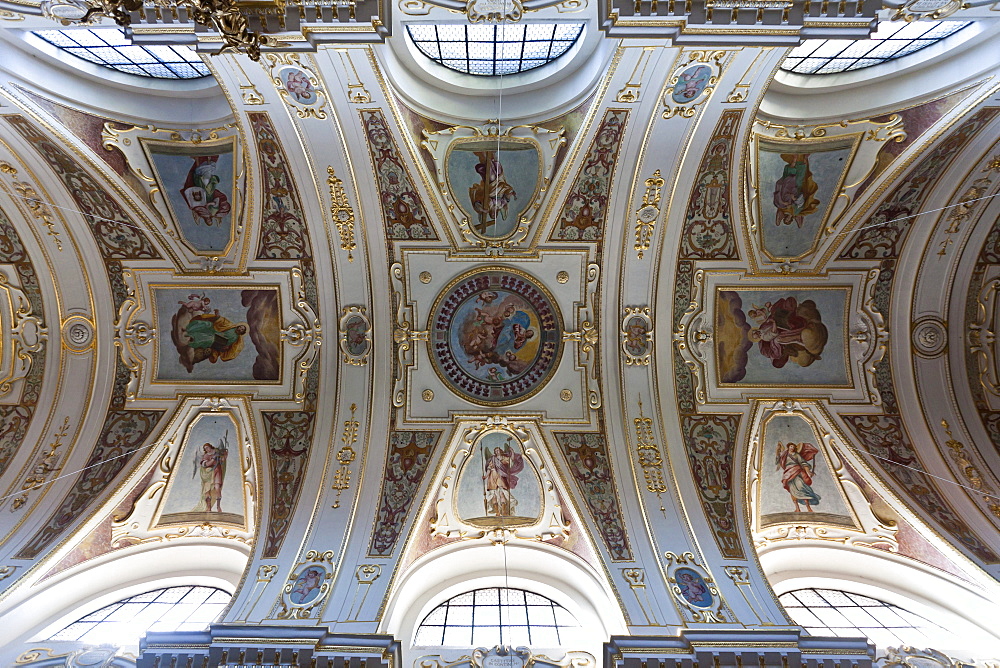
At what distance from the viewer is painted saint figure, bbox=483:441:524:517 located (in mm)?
11180

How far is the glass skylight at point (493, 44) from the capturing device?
9648 mm

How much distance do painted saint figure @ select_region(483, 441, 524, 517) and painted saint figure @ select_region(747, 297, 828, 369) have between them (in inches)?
225

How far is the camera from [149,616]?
983cm

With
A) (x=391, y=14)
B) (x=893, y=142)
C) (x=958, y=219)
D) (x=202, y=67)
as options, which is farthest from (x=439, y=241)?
(x=958, y=219)

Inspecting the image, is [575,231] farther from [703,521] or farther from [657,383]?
[703,521]

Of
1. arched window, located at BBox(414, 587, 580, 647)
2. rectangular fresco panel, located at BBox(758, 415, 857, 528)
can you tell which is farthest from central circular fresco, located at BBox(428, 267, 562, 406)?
rectangular fresco panel, located at BBox(758, 415, 857, 528)

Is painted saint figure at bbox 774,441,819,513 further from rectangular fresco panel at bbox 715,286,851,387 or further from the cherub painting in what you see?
the cherub painting

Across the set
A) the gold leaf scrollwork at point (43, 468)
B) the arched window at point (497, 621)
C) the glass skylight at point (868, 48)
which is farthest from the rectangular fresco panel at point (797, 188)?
the gold leaf scrollwork at point (43, 468)

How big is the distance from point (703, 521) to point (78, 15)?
1247 centimetres

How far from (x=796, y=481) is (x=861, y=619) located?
101 inches

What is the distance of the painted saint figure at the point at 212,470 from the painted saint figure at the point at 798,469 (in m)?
11.5

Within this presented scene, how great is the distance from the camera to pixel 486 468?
37.9 ft

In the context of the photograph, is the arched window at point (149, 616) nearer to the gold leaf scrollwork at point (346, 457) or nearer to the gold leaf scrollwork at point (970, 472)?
the gold leaf scrollwork at point (346, 457)

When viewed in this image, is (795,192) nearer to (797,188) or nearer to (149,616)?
(797,188)
